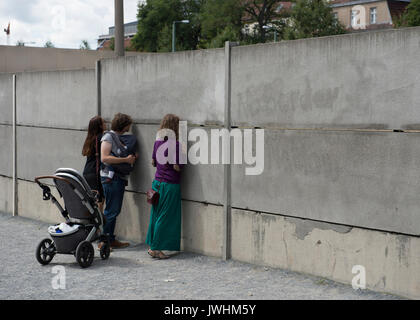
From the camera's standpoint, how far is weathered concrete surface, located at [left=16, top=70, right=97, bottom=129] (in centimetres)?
948

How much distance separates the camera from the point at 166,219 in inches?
296

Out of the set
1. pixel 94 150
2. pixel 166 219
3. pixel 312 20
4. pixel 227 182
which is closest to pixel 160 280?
pixel 166 219

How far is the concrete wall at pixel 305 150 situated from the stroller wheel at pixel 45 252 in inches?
58.3

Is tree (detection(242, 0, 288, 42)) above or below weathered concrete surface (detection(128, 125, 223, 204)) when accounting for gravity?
above

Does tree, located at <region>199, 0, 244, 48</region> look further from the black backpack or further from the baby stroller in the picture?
the baby stroller

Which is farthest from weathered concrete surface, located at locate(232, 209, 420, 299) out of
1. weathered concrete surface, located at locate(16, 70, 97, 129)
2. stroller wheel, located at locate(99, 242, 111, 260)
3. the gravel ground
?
weathered concrete surface, located at locate(16, 70, 97, 129)

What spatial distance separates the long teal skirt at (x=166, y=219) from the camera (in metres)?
7.50

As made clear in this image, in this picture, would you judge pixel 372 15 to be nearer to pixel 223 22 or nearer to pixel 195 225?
pixel 223 22

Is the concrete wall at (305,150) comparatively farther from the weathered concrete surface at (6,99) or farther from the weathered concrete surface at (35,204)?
the weathered concrete surface at (6,99)

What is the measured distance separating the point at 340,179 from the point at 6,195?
301 inches

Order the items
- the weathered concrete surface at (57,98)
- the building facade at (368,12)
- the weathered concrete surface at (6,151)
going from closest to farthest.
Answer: the weathered concrete surface at (57,98)
the weathered concrete surface at (6,151)
the building facade at (368,12)

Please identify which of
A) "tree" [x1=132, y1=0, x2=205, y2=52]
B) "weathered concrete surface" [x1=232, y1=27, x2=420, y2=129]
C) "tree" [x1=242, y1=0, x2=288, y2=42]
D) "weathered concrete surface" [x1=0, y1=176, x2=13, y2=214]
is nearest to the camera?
"weathered concrete surface" [x1=232, y1=27, x2=420, y2=129]

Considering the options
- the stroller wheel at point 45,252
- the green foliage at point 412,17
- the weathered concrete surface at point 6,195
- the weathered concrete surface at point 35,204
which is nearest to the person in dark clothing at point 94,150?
the stroller wheel at point 45,252

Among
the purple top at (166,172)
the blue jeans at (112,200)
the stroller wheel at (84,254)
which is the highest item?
the purple top at (166,172)
